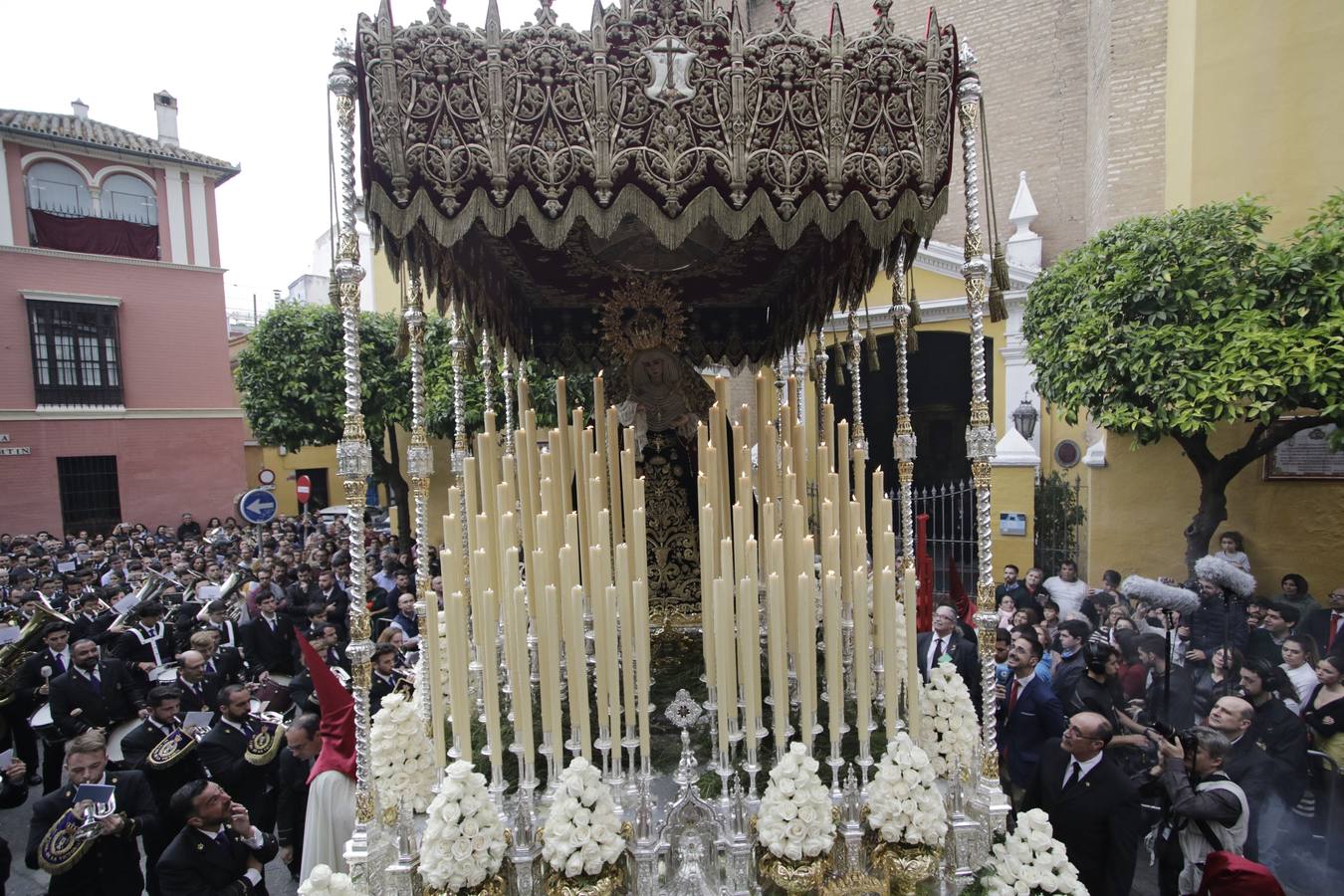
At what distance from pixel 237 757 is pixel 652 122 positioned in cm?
467

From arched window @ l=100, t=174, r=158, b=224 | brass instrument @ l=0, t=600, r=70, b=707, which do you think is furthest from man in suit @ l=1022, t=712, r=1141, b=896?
arched window @ l=100, t=174, r=158, b=224

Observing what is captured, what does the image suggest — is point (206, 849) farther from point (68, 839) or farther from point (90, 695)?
point (90, 695)

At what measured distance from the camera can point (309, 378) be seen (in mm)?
14039

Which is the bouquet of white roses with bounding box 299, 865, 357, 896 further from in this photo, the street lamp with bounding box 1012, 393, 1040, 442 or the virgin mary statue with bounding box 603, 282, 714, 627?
the street lamp with bounding box 1012, 393, 1040, 442

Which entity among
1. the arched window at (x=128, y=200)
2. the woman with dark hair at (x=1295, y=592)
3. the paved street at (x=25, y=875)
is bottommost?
the paved street at (x=25, y=875)

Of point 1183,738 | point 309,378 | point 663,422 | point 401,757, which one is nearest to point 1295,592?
point 1183,738

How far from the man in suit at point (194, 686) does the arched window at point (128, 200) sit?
715 inches

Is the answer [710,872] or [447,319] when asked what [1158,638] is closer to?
[710,872]

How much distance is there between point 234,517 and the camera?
20203 millimetres

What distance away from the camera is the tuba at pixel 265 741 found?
488 cm

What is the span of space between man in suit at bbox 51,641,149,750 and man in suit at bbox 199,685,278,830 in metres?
1.69

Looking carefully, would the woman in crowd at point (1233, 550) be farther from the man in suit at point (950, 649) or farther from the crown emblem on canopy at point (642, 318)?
the crown emblem on canopy at point (642, 318)

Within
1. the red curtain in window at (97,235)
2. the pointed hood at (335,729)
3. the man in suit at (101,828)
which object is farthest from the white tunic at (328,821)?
the red curtain in window at (97,235)

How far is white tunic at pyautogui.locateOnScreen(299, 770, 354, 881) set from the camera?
3.97 metres
